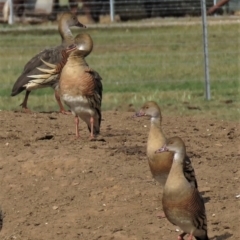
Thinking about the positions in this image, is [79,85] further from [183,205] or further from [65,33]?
[183,205]

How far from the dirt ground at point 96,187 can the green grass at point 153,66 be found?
3.70 meters

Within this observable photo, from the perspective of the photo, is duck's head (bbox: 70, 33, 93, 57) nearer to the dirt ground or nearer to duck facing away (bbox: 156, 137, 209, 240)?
the dirt ground

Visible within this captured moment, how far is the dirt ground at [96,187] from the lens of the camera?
8.30 metres

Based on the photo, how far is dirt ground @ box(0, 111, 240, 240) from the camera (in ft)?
27.2

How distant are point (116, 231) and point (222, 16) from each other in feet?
66.8

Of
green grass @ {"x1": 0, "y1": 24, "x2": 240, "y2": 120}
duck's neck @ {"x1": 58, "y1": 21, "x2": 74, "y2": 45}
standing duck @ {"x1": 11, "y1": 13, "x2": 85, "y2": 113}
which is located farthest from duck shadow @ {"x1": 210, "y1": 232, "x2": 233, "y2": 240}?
green grass @ {"x1": 0, "y1": 24, "x2": 240, "y2": 120}

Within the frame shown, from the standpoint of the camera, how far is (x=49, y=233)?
27.3ft

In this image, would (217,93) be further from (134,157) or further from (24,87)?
(134,157)

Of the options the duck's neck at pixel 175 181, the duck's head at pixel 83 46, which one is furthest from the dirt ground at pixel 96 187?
the duck's head at pixel 83 46

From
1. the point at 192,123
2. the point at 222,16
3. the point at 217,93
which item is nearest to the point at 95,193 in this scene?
the point at 192,123

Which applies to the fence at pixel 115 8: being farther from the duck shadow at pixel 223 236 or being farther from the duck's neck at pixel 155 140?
the duck shadow at pixel 223 236

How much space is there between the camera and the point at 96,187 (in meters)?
8.99

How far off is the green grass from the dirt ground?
3699 millimetres

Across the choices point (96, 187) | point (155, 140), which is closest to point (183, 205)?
point (155, 140)
